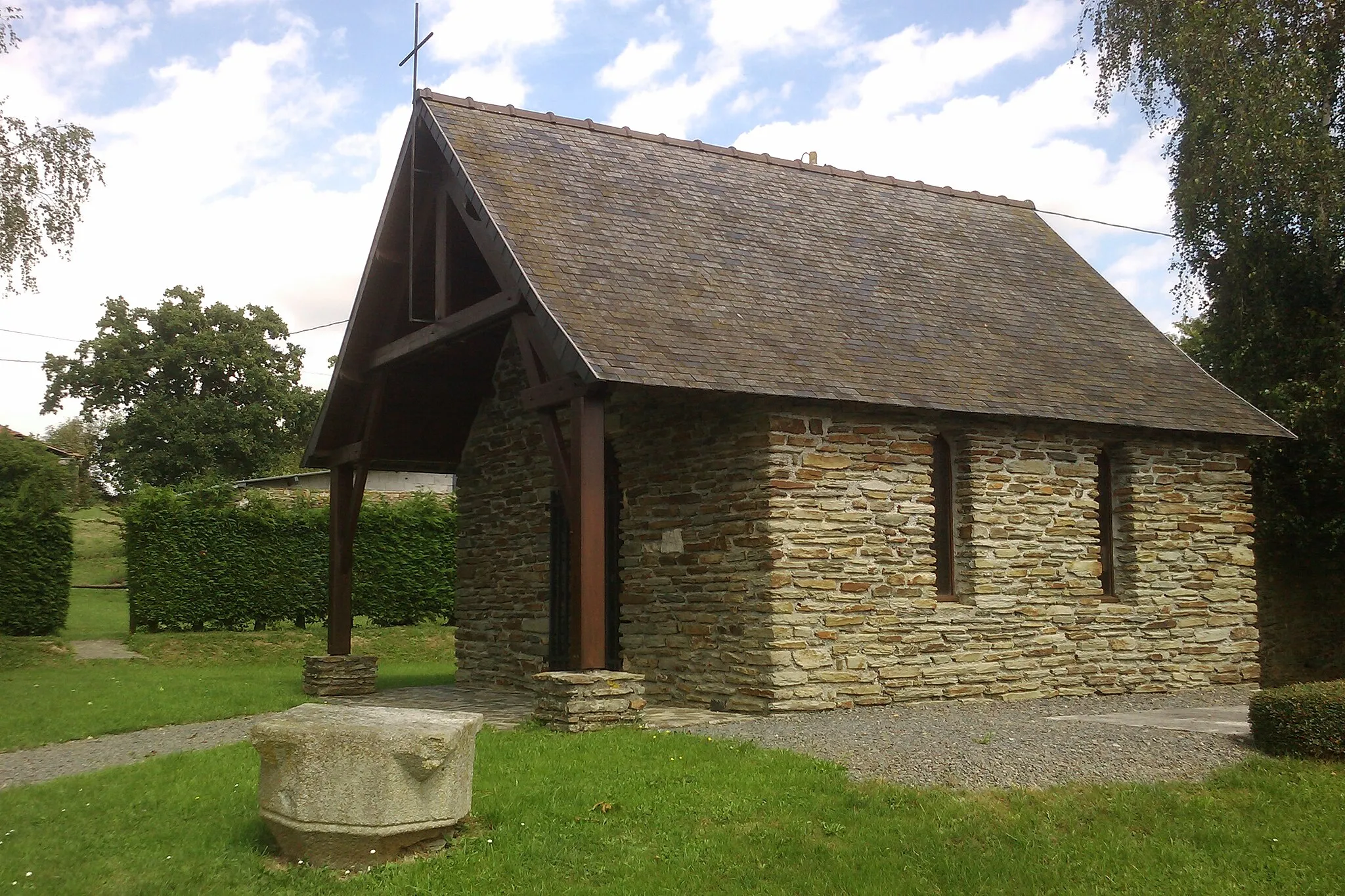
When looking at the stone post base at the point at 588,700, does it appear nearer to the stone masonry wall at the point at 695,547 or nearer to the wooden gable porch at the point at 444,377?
the wooden gable porch at the point at 444,377

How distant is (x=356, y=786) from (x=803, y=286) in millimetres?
8684

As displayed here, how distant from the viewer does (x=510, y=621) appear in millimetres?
15859

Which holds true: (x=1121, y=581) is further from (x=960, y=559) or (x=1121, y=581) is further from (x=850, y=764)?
(x=850, y=764)

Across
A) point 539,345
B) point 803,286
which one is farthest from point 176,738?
point 803,286

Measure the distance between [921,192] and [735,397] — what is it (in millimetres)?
7366

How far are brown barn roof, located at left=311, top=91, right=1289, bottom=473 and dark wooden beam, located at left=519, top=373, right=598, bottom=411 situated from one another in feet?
0.86

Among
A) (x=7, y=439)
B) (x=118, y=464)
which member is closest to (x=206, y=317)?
(x=118, y=464)

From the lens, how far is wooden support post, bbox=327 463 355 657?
51.3ft

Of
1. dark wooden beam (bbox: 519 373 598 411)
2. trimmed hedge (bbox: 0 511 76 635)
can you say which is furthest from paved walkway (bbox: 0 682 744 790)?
trimmed hedge (bbox: 0 511 76 635)

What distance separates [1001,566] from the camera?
1351 cm

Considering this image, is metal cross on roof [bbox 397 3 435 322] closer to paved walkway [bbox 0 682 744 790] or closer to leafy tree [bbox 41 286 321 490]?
paved walkway [bbox 0 682 744 790]

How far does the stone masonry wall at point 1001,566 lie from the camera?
12.1 m

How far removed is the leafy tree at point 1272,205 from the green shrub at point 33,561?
1874cm

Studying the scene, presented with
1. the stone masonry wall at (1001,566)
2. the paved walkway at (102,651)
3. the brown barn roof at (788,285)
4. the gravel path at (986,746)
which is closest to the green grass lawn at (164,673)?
the paved walkway at (102,651)
